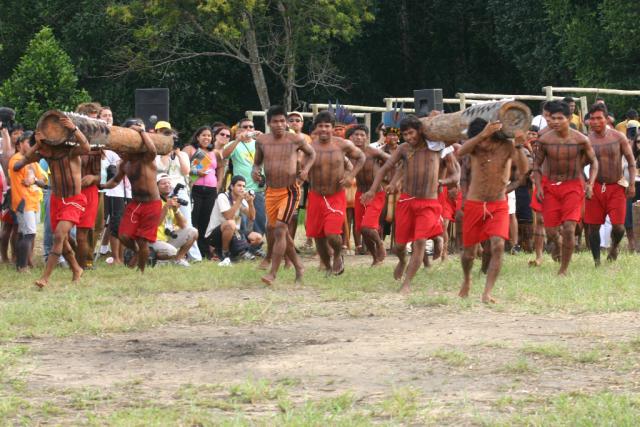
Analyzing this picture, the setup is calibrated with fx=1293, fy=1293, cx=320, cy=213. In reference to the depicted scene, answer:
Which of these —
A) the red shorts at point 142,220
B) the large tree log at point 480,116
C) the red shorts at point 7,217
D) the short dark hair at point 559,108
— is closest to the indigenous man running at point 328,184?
the large tree log at point 480,116

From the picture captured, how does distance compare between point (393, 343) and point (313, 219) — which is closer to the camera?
point (393, 343)

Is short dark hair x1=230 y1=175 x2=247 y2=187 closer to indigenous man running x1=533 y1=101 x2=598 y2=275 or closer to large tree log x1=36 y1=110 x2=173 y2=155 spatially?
large tree log x1=36 y1=110 x2=173 y2=155

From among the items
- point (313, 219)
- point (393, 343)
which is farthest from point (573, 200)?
point (393, 343)

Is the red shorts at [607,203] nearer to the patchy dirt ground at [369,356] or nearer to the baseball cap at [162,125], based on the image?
the patchy dirt ground at [369,356]

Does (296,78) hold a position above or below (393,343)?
above

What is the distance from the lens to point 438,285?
1355 centimetres

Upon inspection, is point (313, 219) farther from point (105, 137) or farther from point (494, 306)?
point (494, 306)

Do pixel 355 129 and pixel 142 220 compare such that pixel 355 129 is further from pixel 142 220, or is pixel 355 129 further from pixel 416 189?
pixel 142 220

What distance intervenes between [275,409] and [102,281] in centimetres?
672

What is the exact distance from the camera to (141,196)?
47.2ft

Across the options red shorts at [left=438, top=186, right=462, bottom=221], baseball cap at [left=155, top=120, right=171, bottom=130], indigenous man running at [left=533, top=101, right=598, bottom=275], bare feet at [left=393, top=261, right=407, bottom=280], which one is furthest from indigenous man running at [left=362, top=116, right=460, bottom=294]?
baseball cap at [left=155, top=120, right=171, bottom=130]

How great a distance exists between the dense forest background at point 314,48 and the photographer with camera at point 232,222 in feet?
49.9

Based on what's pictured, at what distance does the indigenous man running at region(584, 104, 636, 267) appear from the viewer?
15031mm

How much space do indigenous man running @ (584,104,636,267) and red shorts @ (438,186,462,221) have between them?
7.25 feet
